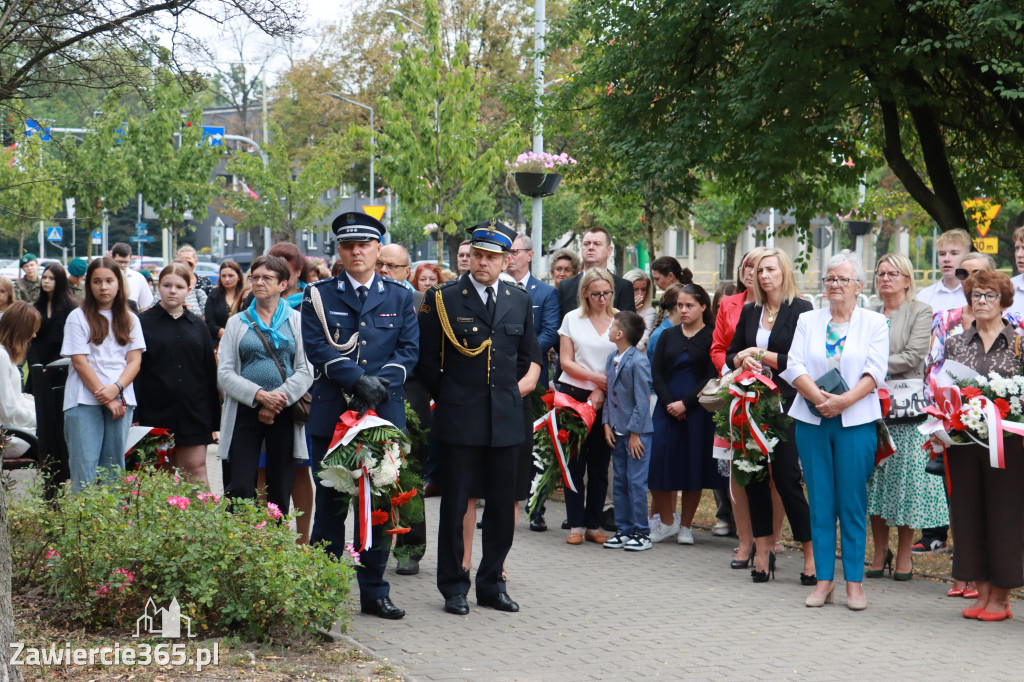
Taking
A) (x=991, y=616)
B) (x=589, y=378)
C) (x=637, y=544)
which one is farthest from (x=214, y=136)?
(x=991, y=616)

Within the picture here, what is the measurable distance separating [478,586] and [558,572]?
1.26m

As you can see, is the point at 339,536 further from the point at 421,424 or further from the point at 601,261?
the point at 601,261

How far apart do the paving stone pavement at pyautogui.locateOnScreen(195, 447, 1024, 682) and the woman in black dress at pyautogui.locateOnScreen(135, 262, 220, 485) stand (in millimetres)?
1670

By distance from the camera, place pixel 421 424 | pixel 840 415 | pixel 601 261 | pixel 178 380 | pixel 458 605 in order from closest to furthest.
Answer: pixel 458 605 → pixel 840 415 → pixel 178 380 → pixel 421 424 → pixel 601 261

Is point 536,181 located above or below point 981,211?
above

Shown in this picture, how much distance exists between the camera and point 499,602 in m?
7.02

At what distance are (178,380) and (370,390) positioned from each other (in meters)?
2.36

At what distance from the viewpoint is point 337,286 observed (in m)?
6.78

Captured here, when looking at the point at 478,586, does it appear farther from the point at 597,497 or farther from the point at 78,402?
the point at 78,402

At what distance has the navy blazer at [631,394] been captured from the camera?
9.01 m

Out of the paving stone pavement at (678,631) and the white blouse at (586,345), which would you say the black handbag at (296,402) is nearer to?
the paving stone pavement at (678,631)

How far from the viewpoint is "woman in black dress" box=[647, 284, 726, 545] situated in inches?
357

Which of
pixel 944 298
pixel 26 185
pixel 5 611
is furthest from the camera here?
pixel 26 185

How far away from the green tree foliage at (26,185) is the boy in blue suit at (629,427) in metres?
4.59
